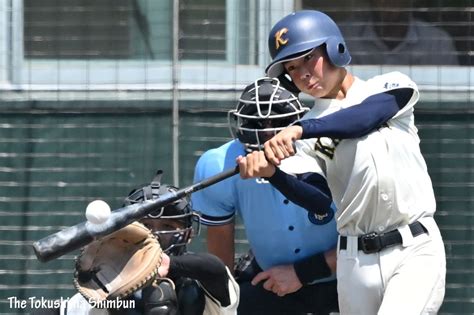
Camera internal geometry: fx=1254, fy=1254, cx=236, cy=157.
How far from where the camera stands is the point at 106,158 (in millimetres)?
6473

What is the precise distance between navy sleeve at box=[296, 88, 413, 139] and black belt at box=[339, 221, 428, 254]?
1.23 feet

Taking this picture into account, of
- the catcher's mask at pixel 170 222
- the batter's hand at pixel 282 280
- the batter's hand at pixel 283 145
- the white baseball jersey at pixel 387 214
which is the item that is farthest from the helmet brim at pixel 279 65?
the batter's hand at pixel 282 280

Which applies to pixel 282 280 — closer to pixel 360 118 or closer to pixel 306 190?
pixel 306 190

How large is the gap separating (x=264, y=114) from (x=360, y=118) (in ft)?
1.79

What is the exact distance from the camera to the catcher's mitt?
4.41 metres

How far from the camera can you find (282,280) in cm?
514

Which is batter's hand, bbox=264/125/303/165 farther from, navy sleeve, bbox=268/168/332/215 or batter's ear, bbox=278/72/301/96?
batter's ear, bbox=278/72/301/96

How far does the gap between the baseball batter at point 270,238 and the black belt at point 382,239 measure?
43cm

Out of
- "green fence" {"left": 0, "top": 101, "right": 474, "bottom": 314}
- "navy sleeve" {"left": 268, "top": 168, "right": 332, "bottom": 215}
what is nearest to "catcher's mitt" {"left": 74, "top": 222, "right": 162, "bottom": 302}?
"navy sleeve" {"left": 268, "top": 168, "right": 332, "bottom": 215}

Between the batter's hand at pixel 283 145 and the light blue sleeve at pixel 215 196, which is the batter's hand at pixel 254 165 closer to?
the batter's hand at pixel 283 145

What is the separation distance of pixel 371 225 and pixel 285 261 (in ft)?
2.35

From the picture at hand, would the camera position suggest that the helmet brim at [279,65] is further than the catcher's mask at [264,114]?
No

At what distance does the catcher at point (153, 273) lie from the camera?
4441mm

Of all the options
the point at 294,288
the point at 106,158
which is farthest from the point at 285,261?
the point at 106,158
